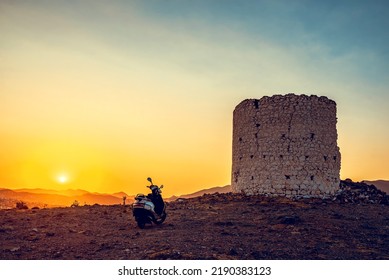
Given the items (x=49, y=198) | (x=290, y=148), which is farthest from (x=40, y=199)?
(x=290, y=148)

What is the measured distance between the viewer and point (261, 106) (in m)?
16.4

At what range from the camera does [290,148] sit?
1548cm

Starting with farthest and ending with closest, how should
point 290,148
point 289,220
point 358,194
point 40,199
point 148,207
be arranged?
point 40,199 < point 358,194 < point 290,148 < point 289,220 < point 148,207

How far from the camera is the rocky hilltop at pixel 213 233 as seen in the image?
7711mm

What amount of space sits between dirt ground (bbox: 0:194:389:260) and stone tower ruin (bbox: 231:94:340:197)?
1.40 meters

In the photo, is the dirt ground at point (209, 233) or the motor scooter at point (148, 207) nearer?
the dirt ground at point (209, 233)

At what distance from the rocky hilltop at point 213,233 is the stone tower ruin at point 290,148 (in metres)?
1.00

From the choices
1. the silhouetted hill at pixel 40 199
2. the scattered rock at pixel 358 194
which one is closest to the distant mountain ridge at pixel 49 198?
the silhouetted hill at pixel 40 199

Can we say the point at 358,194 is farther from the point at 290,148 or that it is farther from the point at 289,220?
the point at 289,220

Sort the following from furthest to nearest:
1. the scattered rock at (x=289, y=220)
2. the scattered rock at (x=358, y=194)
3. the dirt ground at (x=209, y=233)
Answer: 1. the scattered rock at (x=358, y=194)
2. the scattered rock at (x=289, y=220)
3. the dirt ground at (x=209, y=233)

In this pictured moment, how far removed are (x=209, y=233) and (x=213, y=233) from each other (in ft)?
0.29

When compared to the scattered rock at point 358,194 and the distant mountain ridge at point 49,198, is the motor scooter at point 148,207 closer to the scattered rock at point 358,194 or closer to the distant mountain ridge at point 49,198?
the scattered rock at point 358,194

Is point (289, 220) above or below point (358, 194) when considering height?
below

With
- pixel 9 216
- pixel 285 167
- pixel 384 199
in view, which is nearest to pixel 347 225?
pixel 285 167
